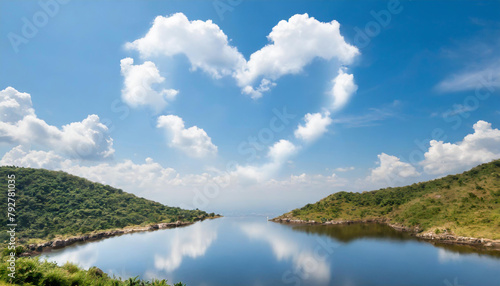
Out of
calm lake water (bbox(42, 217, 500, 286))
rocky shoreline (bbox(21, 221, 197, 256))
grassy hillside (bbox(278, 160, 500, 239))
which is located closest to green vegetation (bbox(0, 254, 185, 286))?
calm lake water (bbox(42, 217, 500, 286))

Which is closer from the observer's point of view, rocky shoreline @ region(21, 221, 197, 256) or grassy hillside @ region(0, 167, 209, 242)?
rocky shoreline @ region(21, 221, 197, 256)

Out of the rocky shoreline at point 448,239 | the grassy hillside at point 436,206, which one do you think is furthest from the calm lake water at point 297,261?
the grassy hillside at point 436,206

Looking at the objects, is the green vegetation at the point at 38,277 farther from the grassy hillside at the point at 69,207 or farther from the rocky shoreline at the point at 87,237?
the grassy hillside at the point at 69,207

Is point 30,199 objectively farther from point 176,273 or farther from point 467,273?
point 467,273

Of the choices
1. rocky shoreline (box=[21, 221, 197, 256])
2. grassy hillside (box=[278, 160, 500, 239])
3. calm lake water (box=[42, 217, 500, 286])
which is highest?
grassy hillside (box=[278, 160, 500, 239])

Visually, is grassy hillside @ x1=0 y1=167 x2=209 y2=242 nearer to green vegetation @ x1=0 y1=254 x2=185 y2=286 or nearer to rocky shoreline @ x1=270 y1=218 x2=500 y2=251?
green vegetation @ x1=0 y1=254 x2=185 y2=286

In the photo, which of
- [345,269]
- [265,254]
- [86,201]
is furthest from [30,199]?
[345,269]
